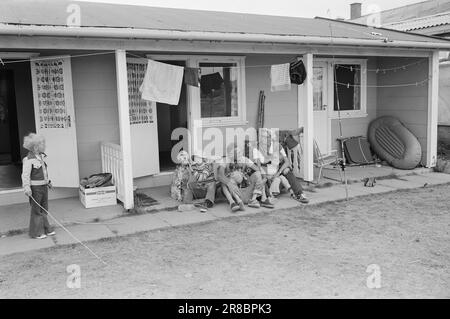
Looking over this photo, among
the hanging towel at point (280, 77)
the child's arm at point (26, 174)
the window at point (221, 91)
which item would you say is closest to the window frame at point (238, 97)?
the window at point (221, 91)

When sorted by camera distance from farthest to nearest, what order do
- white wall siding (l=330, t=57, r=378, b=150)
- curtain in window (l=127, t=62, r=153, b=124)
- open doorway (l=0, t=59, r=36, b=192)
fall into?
white wall siding (l=330, t=57, r=378, b=150) → open doorway (l=0, t=59, r=36, b=192) → curtain in window (l=127, t=62, r=153, b=124)

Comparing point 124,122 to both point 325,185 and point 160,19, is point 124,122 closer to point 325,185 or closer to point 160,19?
point 160,19

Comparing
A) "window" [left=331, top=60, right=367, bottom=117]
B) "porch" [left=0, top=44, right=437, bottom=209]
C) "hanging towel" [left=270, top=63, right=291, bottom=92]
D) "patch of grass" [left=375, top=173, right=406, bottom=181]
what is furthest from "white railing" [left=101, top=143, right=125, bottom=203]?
"window" [left=331, top=60, right=367, bottom=117]

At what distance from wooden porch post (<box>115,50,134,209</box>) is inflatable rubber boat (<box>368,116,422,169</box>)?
18.8ft

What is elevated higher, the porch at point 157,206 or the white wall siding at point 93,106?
the white wall siding at point 93,106

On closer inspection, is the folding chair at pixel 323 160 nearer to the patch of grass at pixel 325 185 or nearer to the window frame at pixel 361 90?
the patch of grass at pixel 325 185

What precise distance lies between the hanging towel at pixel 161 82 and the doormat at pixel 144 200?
4.88 feet

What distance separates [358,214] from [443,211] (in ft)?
4.00

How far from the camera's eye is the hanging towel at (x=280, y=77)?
321 inches

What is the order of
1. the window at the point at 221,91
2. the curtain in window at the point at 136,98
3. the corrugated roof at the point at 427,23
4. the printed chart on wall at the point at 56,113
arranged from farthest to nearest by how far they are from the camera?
the corrugated roof at the point at 427,23, the window at the point at 221,91, the curtain in window at the point at 136,98, the printed chart on wall at the point at 56,113

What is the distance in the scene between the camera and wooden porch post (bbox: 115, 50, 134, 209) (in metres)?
6.27

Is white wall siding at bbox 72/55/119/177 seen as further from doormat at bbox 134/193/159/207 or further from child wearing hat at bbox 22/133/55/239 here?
child wearing hat at bbox 22/133/55/239
